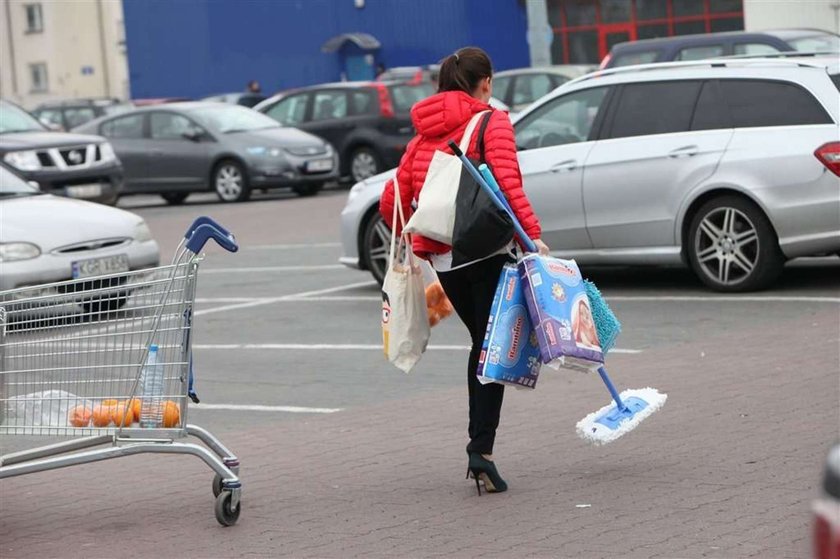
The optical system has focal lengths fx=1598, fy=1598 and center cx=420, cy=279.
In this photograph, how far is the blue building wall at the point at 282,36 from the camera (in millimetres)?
43375

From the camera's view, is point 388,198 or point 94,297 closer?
point 94,297

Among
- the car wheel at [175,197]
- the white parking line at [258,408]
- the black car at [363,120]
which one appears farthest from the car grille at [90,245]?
the car wheel at [175,197]

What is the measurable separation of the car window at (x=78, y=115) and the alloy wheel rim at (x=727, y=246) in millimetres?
26247

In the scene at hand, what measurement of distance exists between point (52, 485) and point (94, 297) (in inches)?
60.7

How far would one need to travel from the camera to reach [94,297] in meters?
6.18

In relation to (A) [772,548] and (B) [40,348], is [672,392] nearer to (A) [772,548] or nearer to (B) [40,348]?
(A) [772,548]

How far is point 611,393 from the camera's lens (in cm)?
648

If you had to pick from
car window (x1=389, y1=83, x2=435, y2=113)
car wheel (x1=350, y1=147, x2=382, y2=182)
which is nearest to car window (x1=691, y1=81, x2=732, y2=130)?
car window (x1=389, y1=83, x2=435, y2=113)

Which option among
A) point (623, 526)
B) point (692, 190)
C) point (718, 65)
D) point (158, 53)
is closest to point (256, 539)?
point (623, 526)

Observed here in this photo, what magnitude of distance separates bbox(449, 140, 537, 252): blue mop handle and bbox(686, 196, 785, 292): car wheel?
17.8 feet

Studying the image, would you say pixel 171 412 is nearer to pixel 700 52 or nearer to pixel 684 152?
pixel 684 152

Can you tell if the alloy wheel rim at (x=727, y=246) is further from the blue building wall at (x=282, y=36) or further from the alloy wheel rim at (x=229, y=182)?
the blue building wall at (x=282, y=36)

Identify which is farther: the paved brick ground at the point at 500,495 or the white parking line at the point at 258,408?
the white parking line at the point at 258,408

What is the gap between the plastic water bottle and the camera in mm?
6090
